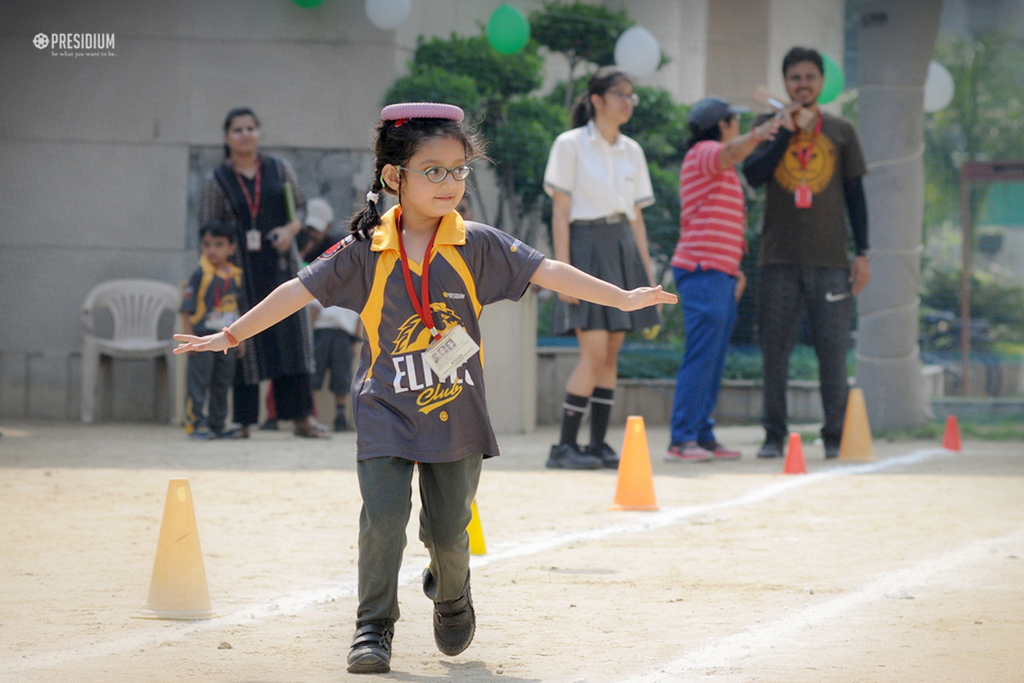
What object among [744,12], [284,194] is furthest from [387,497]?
[744,12]

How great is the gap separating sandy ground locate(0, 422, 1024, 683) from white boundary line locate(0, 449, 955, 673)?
1 centimetres

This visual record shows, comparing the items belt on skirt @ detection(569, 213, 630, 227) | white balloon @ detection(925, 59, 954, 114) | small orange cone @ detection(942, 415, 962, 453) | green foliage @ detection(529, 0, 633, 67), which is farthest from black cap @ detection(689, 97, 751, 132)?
white balloon @ detection(925, 59, 954, 114)

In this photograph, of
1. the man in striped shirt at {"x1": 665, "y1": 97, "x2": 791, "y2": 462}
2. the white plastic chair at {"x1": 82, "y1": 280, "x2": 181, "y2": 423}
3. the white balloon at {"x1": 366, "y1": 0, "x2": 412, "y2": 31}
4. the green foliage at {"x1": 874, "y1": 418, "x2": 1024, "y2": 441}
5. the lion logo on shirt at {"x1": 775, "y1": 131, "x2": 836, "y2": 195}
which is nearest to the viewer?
the man in striped shirt at {"x1": 665, "y1": 97, "x2": 791, "y2": 462}

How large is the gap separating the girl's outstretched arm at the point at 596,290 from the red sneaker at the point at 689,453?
15.7 feet

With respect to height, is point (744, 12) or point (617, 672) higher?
point (744, 12)

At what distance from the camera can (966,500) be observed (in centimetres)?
653

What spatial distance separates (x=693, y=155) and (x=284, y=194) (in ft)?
9.90

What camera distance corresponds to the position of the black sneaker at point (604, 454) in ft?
26.0

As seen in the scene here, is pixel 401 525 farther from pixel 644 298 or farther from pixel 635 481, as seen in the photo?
pixel 635 481

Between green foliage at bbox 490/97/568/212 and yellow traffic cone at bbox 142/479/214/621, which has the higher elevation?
green foliage at bbox 490/97/568/212

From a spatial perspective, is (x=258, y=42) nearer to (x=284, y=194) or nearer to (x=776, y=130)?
(x=284, y=194)

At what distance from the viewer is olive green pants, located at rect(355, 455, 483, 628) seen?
3.44 m

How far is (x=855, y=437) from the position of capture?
27.7 feet

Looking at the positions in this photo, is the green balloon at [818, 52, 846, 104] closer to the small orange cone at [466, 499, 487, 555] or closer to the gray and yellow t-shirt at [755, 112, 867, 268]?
the gray and yellow t-shirt at [755, 112, 867, 268]
